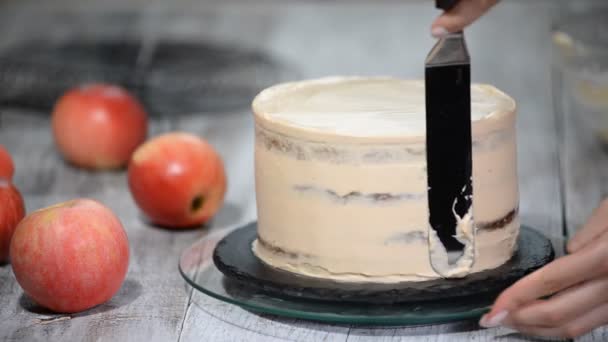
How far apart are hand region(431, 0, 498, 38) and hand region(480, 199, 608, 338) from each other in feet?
1.05

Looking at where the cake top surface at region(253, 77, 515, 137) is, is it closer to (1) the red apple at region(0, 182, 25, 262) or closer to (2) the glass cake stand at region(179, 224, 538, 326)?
(2) the glass cake stand at region(179, 224, 538, 326)

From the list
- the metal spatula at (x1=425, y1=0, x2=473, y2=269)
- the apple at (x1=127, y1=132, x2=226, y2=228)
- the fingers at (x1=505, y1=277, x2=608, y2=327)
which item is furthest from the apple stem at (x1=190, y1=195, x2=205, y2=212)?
the fingers at (x1=505, y1=277, x2=608, y2=327)

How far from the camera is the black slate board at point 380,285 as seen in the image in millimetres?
1360

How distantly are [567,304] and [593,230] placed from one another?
0.51 feet

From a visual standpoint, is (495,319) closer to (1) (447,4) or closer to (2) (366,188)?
(2) (366,188)

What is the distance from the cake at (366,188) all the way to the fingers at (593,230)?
9 centimetres

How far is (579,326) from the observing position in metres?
1.34

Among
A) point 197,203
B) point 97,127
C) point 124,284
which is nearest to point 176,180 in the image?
point 197,203

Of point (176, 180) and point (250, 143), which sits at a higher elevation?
point (176, 180)

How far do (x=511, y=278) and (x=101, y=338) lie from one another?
56cm

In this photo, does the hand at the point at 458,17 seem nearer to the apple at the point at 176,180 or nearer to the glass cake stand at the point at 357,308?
the glass cake stand at the point at 357,308

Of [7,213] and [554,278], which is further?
[7,213]

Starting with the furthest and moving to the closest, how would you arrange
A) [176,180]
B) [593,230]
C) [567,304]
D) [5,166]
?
[176,180] < [5,166] < [593,230] < [567,304]

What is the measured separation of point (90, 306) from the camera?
1524 millimetres
